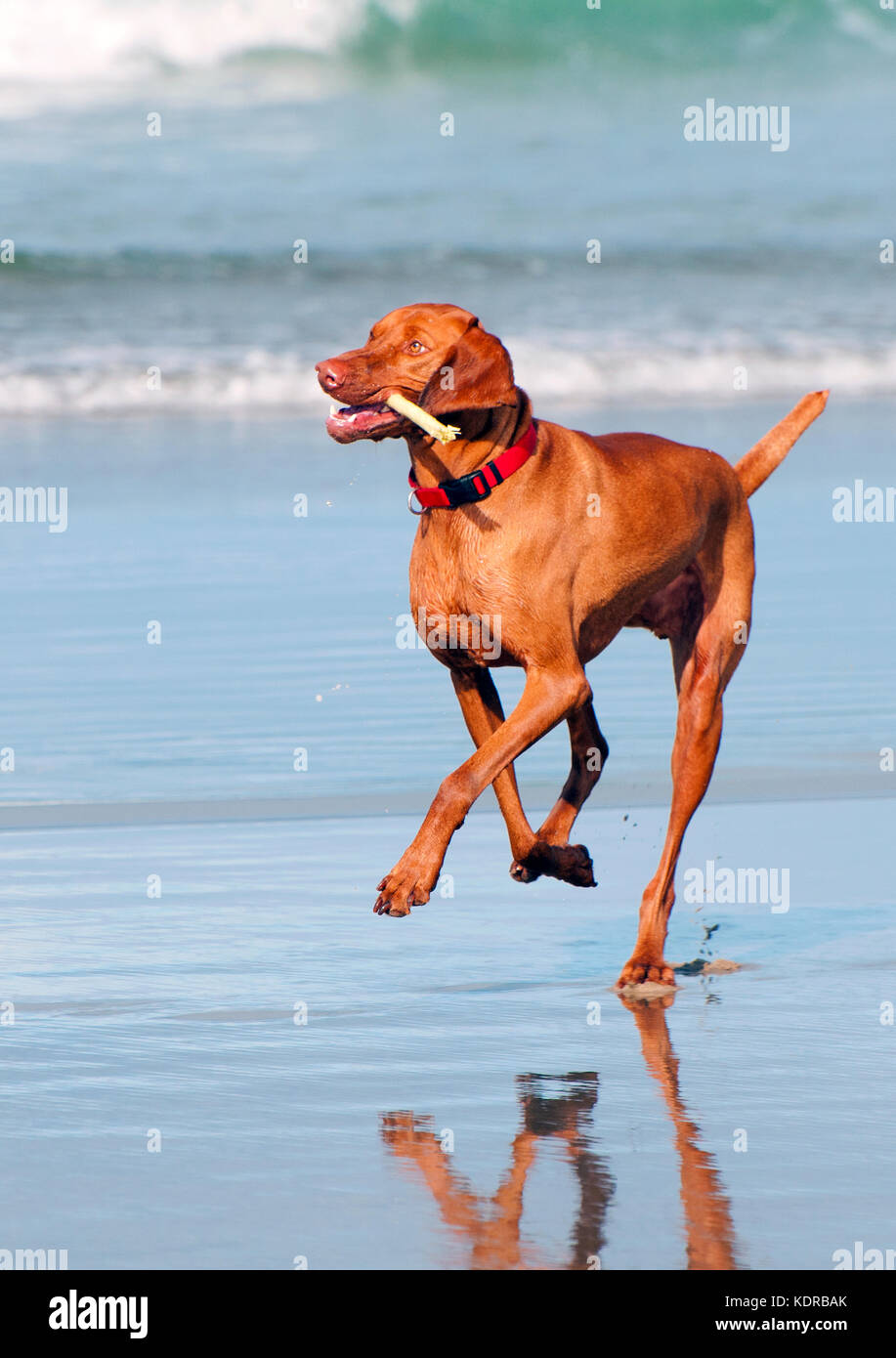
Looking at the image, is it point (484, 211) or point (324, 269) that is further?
point (484, 211)

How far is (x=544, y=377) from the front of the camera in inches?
806

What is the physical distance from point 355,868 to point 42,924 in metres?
1.08

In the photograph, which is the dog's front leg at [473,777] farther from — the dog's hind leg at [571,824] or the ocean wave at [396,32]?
the ocean wave at [396,32]

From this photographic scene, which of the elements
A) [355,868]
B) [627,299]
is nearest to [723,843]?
[355,868]

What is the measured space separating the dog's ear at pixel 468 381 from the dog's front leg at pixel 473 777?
2.35 ft

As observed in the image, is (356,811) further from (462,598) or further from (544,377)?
(544,377)

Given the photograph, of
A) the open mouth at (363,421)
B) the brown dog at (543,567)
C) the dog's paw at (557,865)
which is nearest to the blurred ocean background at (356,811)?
the dog's paw at (557,865)

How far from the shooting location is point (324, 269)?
26.1 m

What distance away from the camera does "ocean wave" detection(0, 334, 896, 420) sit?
19219mm

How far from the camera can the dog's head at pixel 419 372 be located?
5.36m

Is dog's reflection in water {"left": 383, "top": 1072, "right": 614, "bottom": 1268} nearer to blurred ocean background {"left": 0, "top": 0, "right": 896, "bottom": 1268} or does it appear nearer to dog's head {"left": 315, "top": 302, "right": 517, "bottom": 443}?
blurred ocean background {"left": 0, "top": 0, "right": 896, "bottom": 1268}

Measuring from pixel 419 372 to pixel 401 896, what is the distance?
1.34 meters

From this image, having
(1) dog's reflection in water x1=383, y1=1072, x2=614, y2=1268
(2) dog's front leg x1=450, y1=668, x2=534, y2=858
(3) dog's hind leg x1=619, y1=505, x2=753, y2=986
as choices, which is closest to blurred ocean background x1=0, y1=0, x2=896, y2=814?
(3) dog's hind leg x1=619, y1=505, x2=753, y2=986
